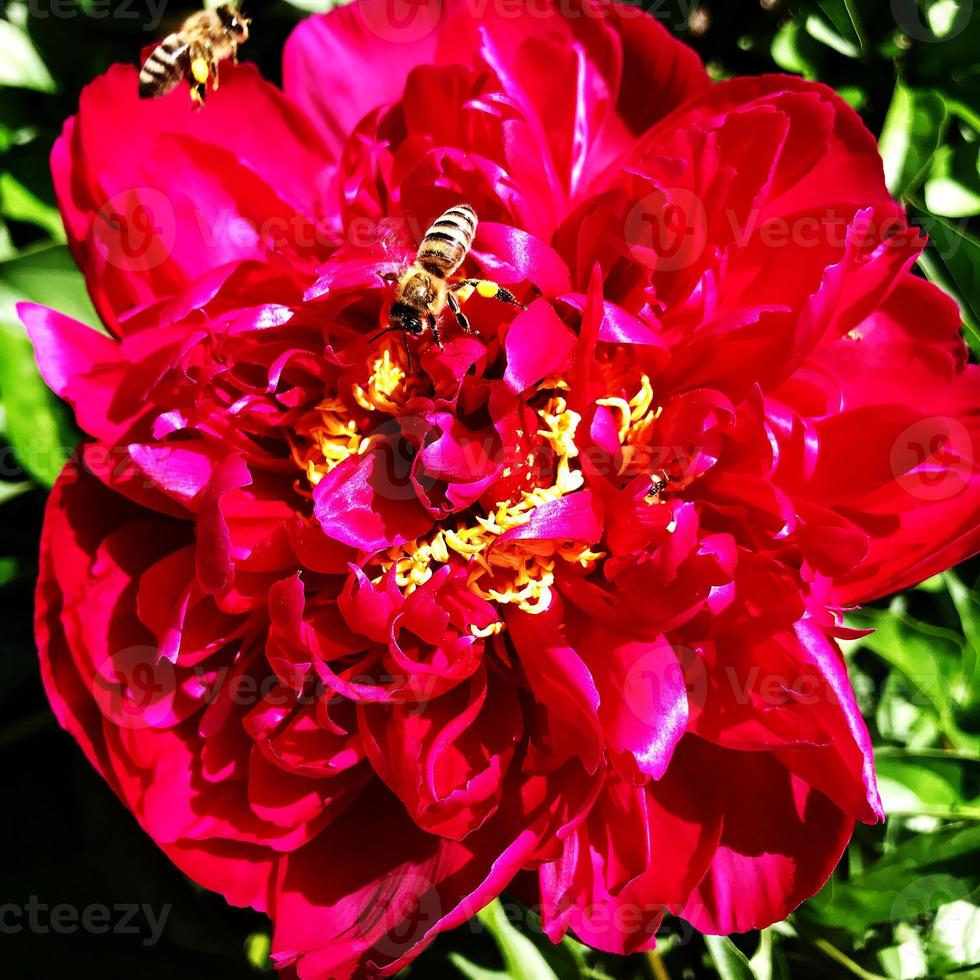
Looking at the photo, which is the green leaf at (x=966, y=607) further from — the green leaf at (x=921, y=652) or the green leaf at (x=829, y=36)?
the green leaf at (x=829, y=36)

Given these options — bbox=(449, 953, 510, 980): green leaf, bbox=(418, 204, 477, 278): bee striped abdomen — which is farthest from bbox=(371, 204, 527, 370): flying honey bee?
bbox=(449, 953, 510, 980): green leaf

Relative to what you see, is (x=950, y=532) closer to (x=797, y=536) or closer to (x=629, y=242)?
(x=797, y=536)

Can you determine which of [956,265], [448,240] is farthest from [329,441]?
[956,265]

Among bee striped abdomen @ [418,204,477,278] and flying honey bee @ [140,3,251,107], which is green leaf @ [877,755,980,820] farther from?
→ flying honey bee @ [140,3,251,107]

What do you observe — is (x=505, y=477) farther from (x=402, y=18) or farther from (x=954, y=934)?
(x=954, y=934)

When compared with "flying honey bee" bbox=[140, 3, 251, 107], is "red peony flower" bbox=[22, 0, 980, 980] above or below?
below
